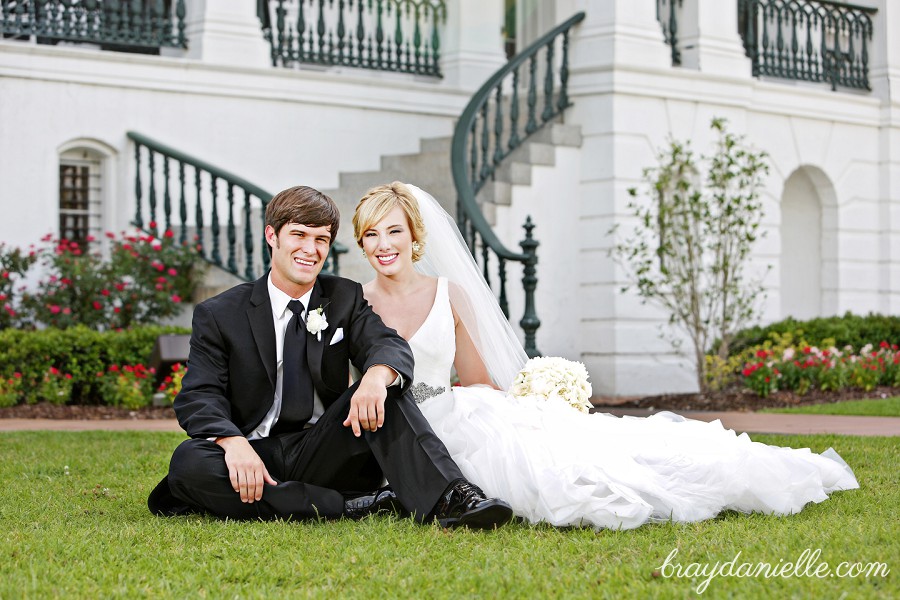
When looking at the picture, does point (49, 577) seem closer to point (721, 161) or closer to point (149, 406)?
point (149, 406)

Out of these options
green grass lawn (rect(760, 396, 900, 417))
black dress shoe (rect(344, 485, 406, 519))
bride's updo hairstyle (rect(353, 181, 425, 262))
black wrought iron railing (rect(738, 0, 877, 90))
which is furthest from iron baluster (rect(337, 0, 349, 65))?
black dress shoe (rect(344, 485, 406, 519))

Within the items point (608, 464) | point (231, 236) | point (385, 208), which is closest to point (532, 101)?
point (231, 236)

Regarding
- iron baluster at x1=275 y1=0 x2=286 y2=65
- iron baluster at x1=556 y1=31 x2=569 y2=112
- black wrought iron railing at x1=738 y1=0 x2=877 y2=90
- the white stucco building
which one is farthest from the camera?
black wrought iron railing at x1=738 y1=0 x2=877 y2=90

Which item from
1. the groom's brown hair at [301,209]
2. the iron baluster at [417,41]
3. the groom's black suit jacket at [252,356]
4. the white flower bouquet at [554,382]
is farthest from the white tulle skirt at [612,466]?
the iron baluster at [417,41]

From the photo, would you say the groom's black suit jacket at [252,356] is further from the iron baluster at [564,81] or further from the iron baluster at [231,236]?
the iron baluster at [564,81]

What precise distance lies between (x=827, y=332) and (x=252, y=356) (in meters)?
9.02

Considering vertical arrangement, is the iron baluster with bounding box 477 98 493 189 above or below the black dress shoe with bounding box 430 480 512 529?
above

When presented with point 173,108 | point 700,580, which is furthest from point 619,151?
point 700,580

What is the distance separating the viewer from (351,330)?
5.45m

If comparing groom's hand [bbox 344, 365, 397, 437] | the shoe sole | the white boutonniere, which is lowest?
the shoe sole

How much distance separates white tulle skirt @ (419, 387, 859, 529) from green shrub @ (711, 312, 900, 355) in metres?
7.40

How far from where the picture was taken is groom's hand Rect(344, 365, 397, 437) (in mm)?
4934

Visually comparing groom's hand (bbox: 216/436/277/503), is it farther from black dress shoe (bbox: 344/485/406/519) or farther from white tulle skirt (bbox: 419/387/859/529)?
white tulle skirt (bbox: 419/387/859/529)

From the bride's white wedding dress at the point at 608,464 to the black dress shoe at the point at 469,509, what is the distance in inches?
→ 7.9
